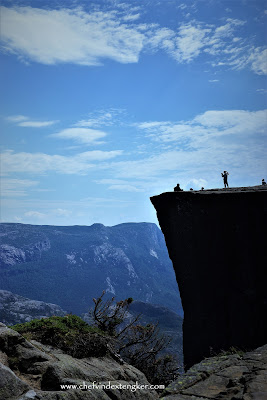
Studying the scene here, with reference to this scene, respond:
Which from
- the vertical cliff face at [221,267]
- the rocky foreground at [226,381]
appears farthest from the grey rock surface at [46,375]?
the rocky foreground at [226,381]

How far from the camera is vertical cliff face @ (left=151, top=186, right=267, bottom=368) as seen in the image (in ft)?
76.2

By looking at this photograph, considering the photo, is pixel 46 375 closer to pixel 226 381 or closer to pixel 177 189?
pixel 226 381

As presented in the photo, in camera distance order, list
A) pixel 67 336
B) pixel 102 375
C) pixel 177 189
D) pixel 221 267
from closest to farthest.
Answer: pixel 102 375 < pixel 67 336 < pixel 221 267 < pixel 177 189

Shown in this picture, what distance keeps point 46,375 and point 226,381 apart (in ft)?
32.6

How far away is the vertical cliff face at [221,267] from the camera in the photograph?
2323cm

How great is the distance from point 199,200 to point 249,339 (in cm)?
1002

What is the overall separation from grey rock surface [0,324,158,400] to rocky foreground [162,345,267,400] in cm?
679

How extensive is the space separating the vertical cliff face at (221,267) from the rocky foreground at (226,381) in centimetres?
1303

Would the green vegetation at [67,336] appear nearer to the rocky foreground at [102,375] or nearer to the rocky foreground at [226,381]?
the rocky foreground at [102,375]

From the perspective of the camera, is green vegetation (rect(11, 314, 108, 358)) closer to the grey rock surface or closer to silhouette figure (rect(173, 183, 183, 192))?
the grey rock surface

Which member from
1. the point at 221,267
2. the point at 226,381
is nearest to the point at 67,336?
the point at 221,267

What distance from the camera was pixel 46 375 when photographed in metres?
15.6

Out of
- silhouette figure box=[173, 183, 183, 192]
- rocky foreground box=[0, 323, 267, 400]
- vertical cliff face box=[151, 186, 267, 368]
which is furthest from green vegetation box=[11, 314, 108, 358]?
silhouette figure box=[173, 183, 183, 192]

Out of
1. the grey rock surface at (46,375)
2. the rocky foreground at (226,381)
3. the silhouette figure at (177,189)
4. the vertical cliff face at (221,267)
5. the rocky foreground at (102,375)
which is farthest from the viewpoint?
the silhouette figure at (177,189)
